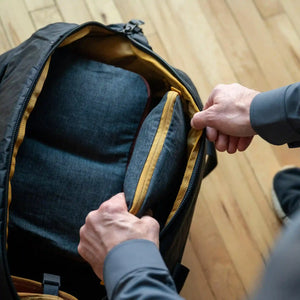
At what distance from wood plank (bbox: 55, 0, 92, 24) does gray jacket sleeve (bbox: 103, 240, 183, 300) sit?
885 mm

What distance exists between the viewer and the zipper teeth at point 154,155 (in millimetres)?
829

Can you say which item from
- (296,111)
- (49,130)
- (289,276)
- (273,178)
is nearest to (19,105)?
(49,130)

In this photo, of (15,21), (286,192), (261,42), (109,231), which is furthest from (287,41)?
(109,231)

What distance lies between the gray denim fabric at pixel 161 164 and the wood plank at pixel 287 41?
2.13 ft

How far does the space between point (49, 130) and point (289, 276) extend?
0.73 meters

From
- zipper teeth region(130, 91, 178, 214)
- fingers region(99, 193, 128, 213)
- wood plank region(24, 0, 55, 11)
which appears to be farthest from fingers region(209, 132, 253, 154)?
wood plank region(24, 0, 55, 11)

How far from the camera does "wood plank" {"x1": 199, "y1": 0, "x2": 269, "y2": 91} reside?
1407mm

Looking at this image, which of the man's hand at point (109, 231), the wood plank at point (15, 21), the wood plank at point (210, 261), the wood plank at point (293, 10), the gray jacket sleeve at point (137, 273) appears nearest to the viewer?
the gray jacket sleeve at point (137, 273)

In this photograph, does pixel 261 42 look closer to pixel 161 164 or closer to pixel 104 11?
pixel 104 11

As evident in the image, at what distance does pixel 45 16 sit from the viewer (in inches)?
A: 54.0

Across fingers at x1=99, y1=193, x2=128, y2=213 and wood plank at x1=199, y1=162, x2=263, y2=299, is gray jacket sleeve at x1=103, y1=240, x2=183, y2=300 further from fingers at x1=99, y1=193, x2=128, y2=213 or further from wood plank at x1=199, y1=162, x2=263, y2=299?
wood plank at x1=199, y1=162, x2=263, y2=299

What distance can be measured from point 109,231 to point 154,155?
179 millimetres

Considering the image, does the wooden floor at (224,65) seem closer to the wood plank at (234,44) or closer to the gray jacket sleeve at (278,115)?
the wood plank at (234,44)

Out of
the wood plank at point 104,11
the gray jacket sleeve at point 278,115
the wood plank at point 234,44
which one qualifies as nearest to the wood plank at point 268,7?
the wood plank at point 234,44
